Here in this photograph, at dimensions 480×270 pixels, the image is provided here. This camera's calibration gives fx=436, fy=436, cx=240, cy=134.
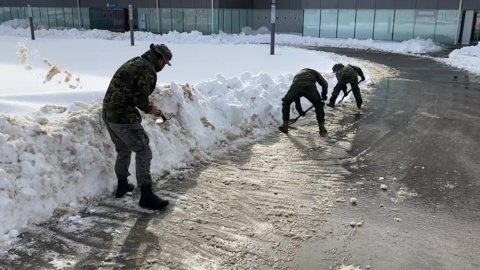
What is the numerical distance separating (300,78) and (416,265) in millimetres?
5113

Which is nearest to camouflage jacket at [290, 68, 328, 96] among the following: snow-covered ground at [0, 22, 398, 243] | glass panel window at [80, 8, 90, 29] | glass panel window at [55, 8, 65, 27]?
snow-covered ground at [0, 22, 398, 243]

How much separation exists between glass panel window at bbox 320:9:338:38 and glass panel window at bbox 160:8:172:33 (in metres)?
12.8

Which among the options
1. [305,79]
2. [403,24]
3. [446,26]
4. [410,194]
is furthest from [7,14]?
[410,194]

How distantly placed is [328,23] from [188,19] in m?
11.7

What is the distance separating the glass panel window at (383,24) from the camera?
106 ft

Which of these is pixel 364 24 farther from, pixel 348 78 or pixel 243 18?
pixel 348 78

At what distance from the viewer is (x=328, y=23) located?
35.2m

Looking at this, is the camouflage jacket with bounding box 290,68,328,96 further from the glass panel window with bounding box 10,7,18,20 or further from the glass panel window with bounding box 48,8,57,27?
the glass panel window with bounding box 10,7,18,20

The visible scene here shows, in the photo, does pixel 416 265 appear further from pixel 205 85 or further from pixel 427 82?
pixel 427 82

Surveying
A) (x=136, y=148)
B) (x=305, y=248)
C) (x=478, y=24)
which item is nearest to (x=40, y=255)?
(x=136, y=148)

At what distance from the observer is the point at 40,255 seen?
158 inches

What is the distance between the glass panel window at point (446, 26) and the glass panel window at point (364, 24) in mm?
4689

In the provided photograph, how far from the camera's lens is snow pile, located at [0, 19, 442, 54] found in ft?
94.2

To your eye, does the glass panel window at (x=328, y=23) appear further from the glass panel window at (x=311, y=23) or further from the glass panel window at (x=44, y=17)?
the glass panel window at (x=44, y=17)
